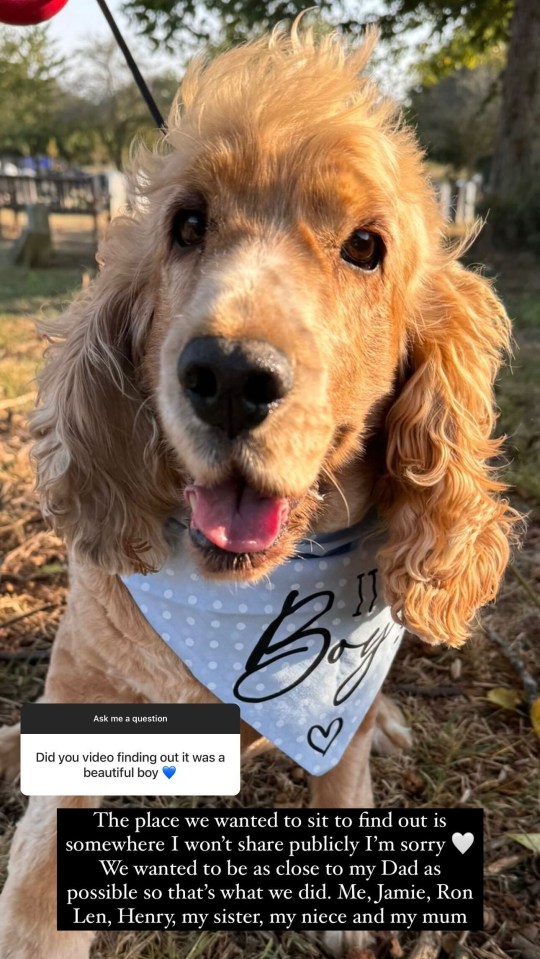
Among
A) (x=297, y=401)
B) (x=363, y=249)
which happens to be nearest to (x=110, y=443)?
(x=297, y=401)

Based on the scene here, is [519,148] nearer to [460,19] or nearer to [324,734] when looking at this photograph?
[460,19]

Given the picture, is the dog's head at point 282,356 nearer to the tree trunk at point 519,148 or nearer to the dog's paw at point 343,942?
the dog's paw at point 343,942

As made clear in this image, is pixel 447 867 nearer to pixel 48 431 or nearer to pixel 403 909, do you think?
pixel 403 909

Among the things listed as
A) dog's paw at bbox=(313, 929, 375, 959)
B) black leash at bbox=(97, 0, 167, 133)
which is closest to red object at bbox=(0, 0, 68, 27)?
black leash at bbox=(97, 0, 167, 133)

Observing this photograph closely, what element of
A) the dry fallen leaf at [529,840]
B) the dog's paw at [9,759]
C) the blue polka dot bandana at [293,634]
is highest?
the blue polka dot bandana at [293,634]

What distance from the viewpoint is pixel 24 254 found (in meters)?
12.8

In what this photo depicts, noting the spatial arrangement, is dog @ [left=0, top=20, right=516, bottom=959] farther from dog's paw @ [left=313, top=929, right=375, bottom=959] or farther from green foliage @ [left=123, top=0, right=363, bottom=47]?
green foliage @ [left=123, top=0, right=363, bottom=47]

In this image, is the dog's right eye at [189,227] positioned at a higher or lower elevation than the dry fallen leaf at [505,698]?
higher

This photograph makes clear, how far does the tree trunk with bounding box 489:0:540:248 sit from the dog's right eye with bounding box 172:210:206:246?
9.98m

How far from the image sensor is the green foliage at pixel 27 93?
74.0ft

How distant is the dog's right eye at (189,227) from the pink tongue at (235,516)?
0.57 metres

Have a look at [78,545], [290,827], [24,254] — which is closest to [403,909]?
[290,827]

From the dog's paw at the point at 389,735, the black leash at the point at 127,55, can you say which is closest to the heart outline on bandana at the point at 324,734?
the dog's paw at the point at 389,735

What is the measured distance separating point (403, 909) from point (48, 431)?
152 cm
